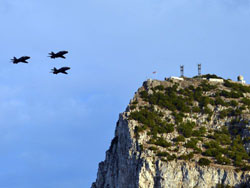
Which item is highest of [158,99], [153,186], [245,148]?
[158,99]

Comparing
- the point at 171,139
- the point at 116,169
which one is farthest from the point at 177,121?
the point at 116,169

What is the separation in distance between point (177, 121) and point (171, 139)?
809cm

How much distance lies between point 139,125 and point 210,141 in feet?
49.0

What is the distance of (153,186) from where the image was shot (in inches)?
6127

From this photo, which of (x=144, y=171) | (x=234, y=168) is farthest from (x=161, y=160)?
(x=234, y=168)

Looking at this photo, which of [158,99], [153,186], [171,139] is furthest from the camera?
[158,99]

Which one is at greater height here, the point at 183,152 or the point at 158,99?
the point at 158,99

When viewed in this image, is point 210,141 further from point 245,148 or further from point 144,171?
point 144,171

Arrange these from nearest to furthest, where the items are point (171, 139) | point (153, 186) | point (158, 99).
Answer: point (153, 186) → point (171, 139) → point (158, 99)

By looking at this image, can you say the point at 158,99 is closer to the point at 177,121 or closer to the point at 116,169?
the point at 177,121

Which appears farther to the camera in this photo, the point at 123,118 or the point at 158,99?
the point at 158,99

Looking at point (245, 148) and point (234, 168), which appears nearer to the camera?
point (234, 168)

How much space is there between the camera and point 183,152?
16250 centimetres

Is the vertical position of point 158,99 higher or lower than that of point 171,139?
higher
